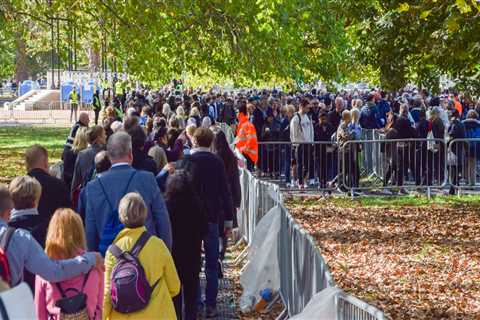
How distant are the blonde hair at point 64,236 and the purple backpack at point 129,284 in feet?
1.15

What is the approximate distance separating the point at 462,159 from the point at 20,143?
2450 centimetres

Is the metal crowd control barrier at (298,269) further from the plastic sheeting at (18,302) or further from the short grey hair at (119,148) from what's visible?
the plastic sheeting at (18,302)

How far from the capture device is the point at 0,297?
15.6ft

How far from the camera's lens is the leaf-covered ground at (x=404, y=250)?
13.6 metres

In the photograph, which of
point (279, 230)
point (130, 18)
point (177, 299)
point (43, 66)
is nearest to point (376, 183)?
point (130, 18)

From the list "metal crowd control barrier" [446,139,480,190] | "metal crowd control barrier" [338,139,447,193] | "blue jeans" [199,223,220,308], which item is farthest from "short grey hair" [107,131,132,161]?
"metal crowd control barrier" [446,139,480,190]

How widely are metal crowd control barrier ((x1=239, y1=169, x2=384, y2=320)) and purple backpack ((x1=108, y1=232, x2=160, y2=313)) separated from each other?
1221mm

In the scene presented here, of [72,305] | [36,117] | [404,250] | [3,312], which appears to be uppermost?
[36,117]

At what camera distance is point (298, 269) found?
1043cm

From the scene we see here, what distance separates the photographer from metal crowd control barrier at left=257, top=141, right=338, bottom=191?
24031 mm

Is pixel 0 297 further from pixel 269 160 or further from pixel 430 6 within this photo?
pixel 269 160

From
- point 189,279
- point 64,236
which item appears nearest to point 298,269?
point 189,279

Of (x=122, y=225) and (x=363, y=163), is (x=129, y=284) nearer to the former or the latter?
(x=122, y=225)

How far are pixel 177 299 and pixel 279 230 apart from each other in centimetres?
211
